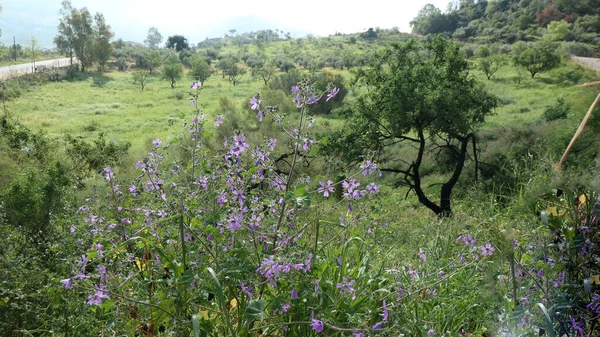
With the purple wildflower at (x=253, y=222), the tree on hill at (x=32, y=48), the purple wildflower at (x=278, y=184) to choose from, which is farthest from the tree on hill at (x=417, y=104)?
the tree on hill at (x=32, y=48)

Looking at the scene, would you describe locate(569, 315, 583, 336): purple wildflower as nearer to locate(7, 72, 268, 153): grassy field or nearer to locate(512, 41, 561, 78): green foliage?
locate(7, 72, 268, 153): grassy field

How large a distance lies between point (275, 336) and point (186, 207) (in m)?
0.67

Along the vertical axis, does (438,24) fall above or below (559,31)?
above

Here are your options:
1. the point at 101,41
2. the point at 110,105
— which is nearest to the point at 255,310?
the point at 110,105

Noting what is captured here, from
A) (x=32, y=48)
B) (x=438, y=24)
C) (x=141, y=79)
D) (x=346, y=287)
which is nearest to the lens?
(x=346, y=287)

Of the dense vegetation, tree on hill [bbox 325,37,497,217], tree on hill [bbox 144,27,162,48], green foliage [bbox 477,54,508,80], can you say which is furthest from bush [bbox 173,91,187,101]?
tree on hill [bbox 144,27,162,48]

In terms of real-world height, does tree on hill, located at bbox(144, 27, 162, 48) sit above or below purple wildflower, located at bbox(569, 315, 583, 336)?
above

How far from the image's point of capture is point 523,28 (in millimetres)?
65688

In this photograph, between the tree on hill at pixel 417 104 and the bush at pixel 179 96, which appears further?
the bush at pixel 179 96

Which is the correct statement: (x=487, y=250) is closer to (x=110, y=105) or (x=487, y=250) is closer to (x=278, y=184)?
(x=278, y=184)

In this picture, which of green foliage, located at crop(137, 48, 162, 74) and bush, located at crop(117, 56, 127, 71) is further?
bush, located at crop(117, 56, 127, 71)

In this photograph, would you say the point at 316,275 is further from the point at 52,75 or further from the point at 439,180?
the point at 52,75

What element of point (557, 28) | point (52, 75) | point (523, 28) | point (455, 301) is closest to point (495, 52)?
point (557, 28)

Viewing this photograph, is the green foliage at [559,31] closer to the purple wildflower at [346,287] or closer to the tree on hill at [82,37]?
the tree on hill at [82,37]
